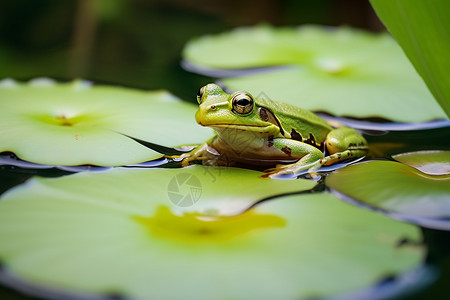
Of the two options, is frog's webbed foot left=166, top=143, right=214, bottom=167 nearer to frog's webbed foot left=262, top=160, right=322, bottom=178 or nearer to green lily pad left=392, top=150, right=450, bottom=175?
frog's webbed foot left=262, top=160, right=322, bottom=178

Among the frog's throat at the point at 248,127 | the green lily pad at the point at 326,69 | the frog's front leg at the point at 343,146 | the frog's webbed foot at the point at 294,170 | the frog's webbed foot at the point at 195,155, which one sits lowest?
the frog's webbed foot at the point at 294,170

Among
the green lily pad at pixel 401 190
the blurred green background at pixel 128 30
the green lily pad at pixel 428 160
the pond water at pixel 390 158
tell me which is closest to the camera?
the pond water at pixel 390 158

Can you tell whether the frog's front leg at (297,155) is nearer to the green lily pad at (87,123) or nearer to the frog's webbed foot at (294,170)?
the frog's webbed foot at (294,170)

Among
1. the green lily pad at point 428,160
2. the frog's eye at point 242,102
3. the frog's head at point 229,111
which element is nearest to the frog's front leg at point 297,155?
the frog's head at point 229,111

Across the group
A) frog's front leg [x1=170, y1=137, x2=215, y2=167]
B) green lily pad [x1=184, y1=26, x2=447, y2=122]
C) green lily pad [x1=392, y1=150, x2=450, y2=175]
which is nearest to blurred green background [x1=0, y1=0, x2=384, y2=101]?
green lily pad [x1=184, y1=26, x2=447, y2=122]

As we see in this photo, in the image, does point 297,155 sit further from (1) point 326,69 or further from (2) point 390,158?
(1) point 326,69

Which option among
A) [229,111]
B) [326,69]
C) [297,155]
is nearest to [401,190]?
[297,155]

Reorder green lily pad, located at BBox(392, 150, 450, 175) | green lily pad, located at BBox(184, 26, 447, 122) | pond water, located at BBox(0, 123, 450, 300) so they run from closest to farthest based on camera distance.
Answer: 1. pond water, located at BBox(0, 123, 450, 300)
2. green lily pad, located at BBox(392, 150, 450, 175)
3. green lily pad, located at BBox(184, 26, 447, 122)
